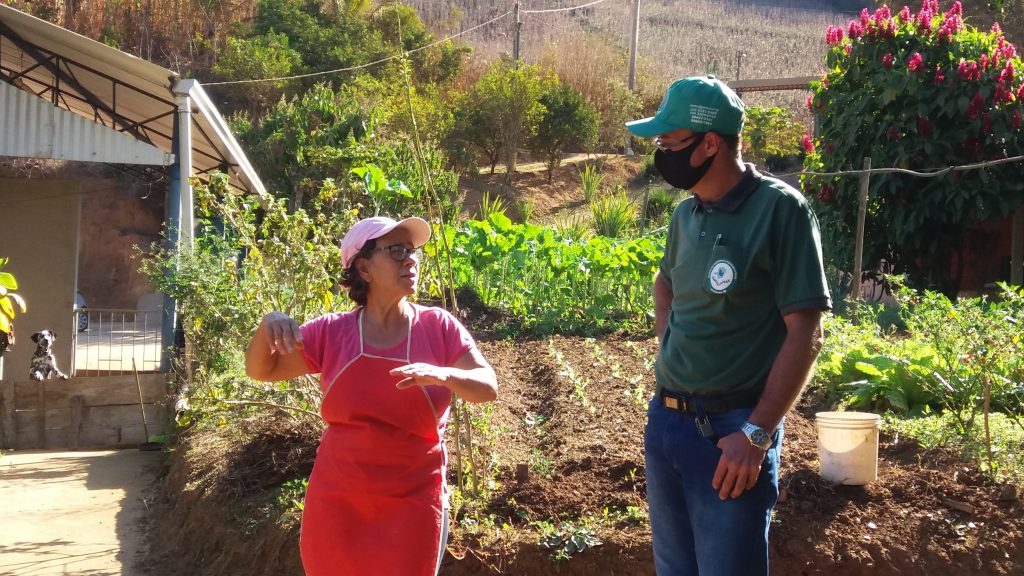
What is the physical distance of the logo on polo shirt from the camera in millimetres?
2648

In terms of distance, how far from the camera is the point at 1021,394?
6.01m

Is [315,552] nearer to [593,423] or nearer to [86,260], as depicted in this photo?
[593,423]

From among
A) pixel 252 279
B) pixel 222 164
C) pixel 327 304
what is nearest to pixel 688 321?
pixel 327 304

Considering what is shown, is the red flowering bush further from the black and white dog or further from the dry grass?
the dry grass

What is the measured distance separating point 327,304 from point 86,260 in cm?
2392

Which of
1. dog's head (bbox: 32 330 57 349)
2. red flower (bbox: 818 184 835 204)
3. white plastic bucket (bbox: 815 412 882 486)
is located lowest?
dog's head (bbox: 32 330 57 349)

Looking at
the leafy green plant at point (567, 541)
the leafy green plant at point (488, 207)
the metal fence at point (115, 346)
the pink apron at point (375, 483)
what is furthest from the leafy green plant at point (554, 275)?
the pink apron at point (375, 483)

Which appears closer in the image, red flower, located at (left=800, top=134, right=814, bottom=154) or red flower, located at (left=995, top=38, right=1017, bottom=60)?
red flower, located at (left=995, top=38, right=1017, bottom=60)

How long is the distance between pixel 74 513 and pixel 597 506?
404cm

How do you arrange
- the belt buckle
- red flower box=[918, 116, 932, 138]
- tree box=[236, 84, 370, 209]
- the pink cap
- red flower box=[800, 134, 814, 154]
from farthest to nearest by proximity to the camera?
tree box=[236, 84, 370, 209]
red flower box=[800, 134, 814, 154]
red flower box=[918, 116, 932, 138]
the pink cap
the belt buckle

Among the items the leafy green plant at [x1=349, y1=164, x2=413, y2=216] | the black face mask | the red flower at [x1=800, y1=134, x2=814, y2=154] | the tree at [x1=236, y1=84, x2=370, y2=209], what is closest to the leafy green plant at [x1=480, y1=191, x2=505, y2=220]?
the tree at [x1=236, y1=84, x2=370, y2=209]

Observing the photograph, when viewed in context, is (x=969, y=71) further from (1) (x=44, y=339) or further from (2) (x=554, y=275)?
(1) (x=44, y=339)

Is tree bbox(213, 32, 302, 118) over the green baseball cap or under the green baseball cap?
over

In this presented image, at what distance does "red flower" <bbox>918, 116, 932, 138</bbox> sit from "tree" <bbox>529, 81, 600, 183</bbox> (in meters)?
20.1
